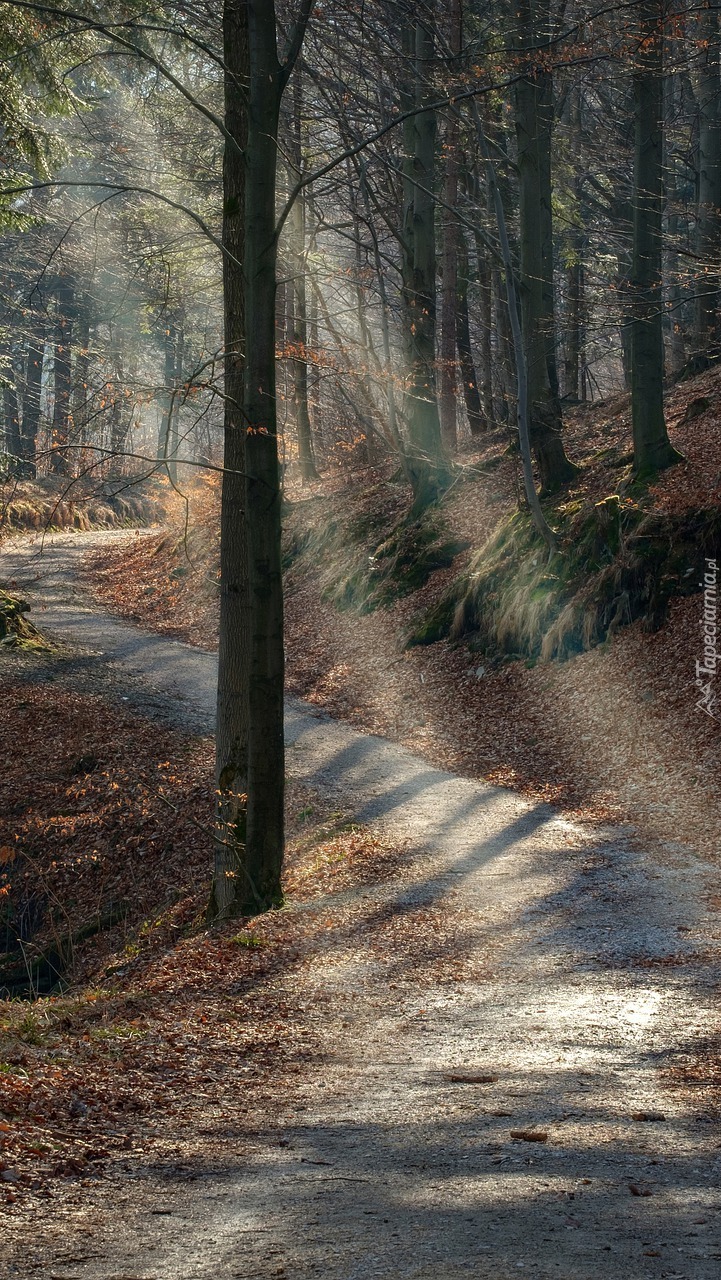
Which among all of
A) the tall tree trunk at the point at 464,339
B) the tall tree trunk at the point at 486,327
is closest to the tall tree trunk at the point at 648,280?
the tall tree trunk at the point at 486,327

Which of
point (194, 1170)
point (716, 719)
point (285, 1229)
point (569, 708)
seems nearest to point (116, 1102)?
point (194, 1170)

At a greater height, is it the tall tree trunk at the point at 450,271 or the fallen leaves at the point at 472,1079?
the tall tree trunk at the point at 450,271

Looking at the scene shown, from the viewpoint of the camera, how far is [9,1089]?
4984 mm

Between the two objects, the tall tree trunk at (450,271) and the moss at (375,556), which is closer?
the moss at (375,556)

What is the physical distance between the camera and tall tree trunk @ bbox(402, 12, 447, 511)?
1841 centimetres

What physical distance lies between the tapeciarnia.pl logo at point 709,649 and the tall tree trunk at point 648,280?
259cm

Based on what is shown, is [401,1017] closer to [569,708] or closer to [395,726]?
[569,708]

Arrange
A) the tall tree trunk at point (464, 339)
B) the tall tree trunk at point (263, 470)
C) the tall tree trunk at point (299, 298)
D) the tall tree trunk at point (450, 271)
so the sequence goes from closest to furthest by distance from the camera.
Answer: the tall tree trunk at point (263, 470) → the tall tree trunk at point (299, 298) → the tall tree trunk at point (450, 271) → the tall tree trunk at point (464, 339)

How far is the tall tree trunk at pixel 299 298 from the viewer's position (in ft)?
62.8

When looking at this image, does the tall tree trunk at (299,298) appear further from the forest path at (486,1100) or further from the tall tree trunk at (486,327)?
the forest path at (486,1100)

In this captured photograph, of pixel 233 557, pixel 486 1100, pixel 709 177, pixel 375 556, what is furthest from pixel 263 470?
pixel 709 177

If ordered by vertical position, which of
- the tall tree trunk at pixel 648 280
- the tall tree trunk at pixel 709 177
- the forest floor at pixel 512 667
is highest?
the tall tree trunk at pixel 709 177

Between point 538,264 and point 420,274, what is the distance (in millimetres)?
2742

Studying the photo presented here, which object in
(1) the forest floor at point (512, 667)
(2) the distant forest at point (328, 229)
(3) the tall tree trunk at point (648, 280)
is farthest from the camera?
(3) the tall tree trunk at point (648, 280)
